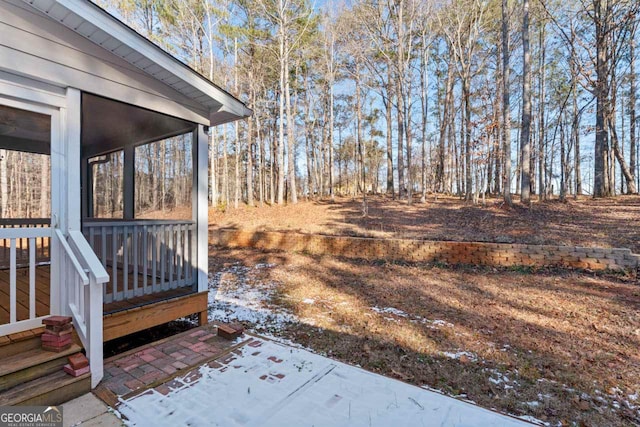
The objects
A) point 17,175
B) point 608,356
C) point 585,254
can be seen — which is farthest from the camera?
point 585,254

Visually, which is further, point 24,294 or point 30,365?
point 24,294

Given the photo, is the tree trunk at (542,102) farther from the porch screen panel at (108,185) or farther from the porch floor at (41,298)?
the porch screen panel at (108,185)

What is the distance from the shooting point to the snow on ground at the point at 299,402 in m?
2.04

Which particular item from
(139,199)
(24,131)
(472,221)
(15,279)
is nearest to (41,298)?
(15,279)

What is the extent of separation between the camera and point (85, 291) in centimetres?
245

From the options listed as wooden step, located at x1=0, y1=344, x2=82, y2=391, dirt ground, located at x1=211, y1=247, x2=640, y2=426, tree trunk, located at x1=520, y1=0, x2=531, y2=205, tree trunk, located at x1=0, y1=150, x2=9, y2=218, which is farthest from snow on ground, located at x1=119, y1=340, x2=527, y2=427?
tree trunk, located at x1=520, y1=0, x2=531, y2=205

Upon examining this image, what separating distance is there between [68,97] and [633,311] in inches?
267

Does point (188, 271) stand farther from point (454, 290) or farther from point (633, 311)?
point (633, 311)

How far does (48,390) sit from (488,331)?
414 centimetres

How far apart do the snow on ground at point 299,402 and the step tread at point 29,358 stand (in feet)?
2.28

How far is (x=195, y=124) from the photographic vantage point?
370 centimetres

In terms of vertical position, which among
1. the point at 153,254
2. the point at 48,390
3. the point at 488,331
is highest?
the point at 153,254

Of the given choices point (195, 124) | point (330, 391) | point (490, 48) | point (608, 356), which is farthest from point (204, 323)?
point (490, 48)

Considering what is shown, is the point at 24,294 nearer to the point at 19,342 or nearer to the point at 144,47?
the point at 19,342
